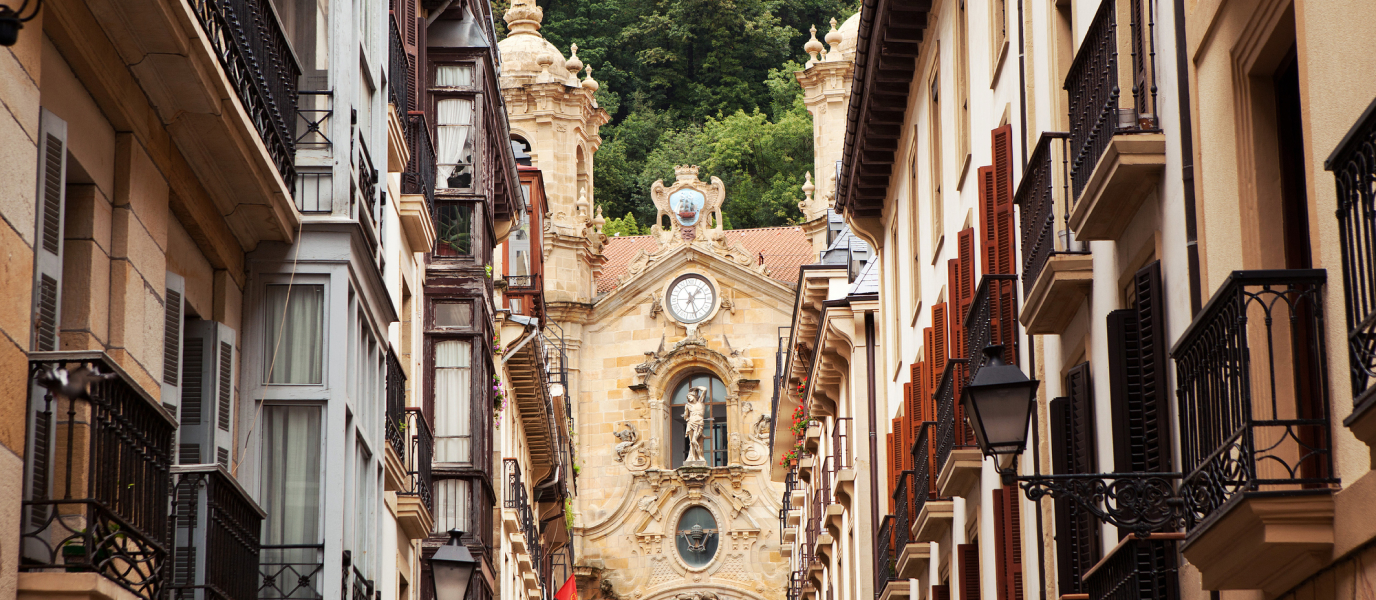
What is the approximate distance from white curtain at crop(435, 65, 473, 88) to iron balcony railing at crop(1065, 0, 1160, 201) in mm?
13618

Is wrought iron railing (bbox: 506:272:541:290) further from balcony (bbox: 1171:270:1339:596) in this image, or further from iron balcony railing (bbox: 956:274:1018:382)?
balcony (bbox: 1171:270:1339:596)

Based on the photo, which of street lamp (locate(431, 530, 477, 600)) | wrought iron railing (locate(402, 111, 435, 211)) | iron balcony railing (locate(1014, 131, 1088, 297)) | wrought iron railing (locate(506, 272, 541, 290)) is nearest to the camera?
iron balcony railing (locate(1014, 131, 1088, 297))

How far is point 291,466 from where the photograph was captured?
521 inches

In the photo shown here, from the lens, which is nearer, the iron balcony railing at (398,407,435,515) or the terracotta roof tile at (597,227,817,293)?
the iron balcony railing at (398,407,435,515)

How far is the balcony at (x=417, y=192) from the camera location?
2038 cm

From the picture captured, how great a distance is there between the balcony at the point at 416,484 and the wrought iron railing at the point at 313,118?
5.80 m

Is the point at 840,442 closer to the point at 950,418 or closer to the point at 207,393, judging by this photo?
the point at 950,418

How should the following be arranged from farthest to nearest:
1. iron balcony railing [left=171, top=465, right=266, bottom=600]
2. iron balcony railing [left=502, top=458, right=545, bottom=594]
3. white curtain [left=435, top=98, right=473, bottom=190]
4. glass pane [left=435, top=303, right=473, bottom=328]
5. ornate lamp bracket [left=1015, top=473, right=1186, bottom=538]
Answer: iron balcony railing [left=502, top=458, right=545, bottom=594], glass pane [left=435, top=303, right=473, bottom=328], white curtain [left=435, top=98, right=473, bottom=190], iron balcony railing [left=171, top=465, right=266, bottom=600], ornate lamp bracket [left=1015, top=473, right=1186, bottom=538]

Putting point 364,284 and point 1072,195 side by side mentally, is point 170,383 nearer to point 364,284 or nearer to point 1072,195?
point 364,284

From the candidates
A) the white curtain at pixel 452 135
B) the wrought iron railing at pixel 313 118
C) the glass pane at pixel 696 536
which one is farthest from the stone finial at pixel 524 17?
the wrought iron railing at pixel 313 118

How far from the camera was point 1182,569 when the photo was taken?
32.4 ft

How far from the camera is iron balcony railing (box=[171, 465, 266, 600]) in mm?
10500

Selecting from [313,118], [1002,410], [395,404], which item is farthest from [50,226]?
[395,404]

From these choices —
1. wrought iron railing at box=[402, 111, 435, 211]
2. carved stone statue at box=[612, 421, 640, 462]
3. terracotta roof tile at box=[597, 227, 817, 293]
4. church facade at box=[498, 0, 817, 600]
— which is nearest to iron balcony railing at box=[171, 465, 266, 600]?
wrought iron railing at box=[402, 111, 435, 211]
